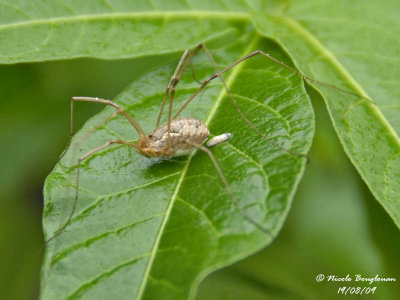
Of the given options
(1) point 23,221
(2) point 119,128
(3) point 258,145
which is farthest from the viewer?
(1) point 23,221

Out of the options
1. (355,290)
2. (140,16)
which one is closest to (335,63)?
(140,16)

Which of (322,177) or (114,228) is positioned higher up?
(322,177)

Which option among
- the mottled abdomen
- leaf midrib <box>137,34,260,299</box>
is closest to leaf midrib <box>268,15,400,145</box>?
leaf midrib <box>137,34,260,299</box>

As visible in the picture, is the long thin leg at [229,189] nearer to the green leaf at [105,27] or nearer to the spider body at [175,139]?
the spider body at [175,139]

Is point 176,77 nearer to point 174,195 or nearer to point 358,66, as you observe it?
point 174,195

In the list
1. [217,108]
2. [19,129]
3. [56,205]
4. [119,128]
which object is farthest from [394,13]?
[19,129]

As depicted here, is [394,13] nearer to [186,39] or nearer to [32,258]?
[186,39]

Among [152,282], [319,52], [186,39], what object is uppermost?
[186,39]
